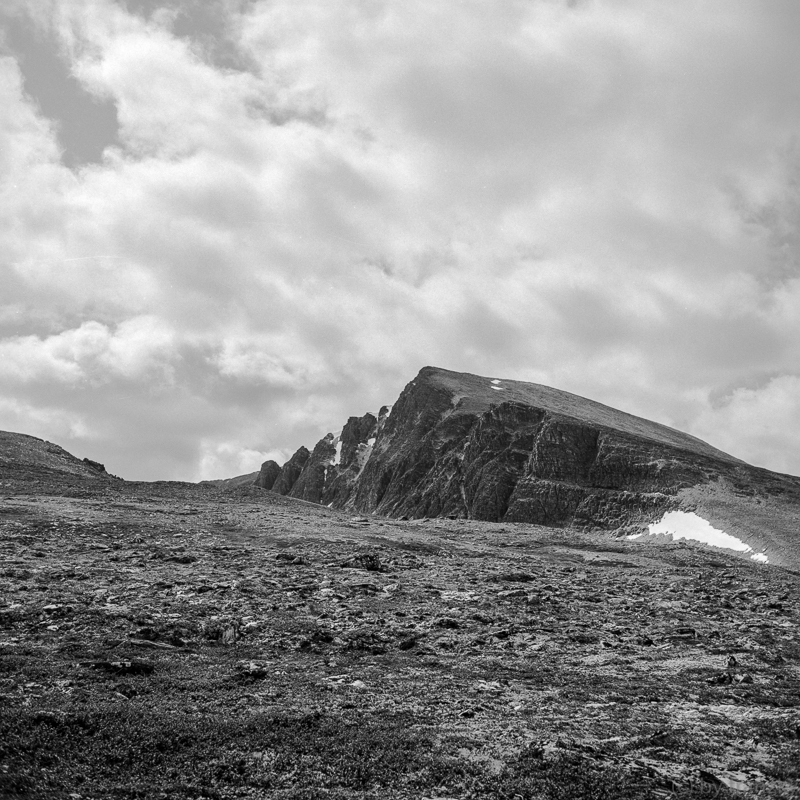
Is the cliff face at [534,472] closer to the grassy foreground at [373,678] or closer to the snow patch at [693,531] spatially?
the snow patch at [693,531]

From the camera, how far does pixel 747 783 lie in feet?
42.0

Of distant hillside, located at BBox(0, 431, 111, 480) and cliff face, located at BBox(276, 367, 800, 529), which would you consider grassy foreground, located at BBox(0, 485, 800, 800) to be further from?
cliff face, located at BBox(276, 367, 800, 529)

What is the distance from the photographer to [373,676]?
1928 centimetres

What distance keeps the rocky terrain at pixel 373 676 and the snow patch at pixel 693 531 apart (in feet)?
232

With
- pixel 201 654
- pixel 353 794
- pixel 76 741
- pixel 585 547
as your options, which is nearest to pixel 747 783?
pixel 353 794

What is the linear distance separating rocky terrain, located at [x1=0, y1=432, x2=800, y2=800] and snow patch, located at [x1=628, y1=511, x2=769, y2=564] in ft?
232

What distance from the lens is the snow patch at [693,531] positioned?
10669 centimetres

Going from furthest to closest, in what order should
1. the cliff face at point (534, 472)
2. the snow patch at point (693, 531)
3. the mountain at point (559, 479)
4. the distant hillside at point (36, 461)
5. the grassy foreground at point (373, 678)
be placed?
the cliff face at point (534, 472) < the mountain at point (559, 479) < the snow patch at point (693, 531) < the distant hillside at point (36, 461) < the grassy foreground at point (373, 678)

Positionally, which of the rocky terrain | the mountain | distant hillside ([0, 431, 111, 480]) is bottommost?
the rocky terrain

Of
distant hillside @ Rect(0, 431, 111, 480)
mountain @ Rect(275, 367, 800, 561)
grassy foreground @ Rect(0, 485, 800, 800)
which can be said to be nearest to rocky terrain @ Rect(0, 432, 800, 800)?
grassy foreground @ Rect(0, 485, 800, 800)

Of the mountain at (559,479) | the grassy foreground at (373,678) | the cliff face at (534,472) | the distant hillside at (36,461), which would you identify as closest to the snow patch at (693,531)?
the mountain at (559,479)

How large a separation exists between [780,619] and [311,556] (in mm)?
25556

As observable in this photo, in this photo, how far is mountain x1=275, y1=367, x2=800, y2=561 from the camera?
130375 millimetres

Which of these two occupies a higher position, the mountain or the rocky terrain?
the mountain
